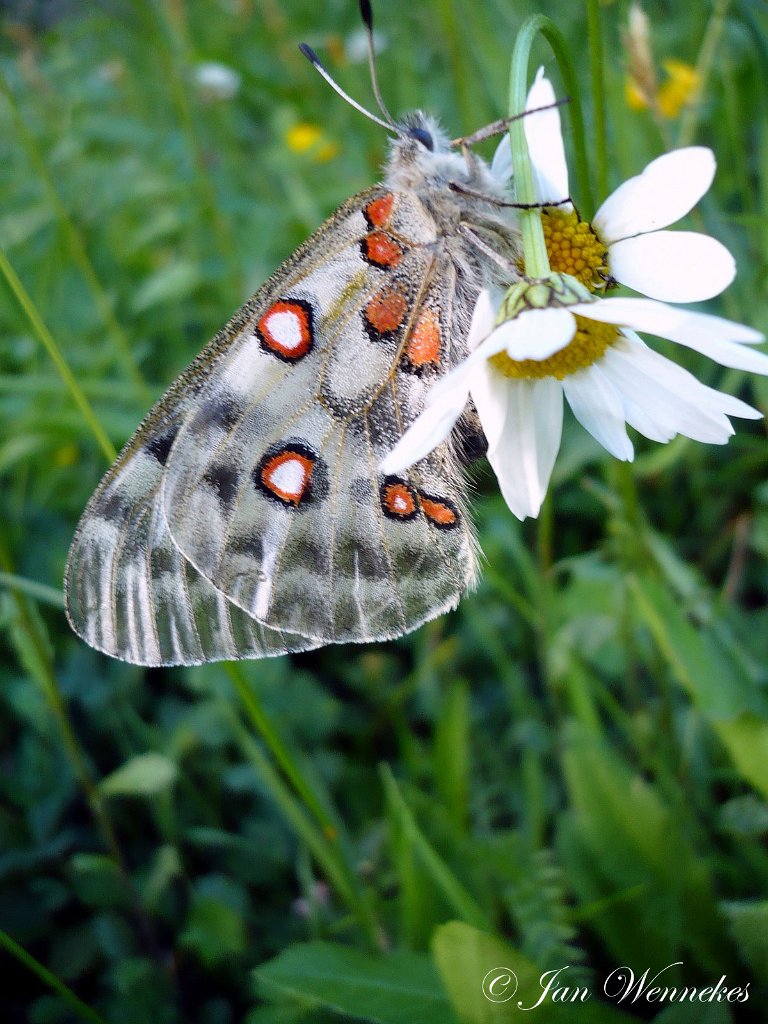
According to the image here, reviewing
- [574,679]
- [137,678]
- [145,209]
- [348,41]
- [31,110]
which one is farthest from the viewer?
[31,110]

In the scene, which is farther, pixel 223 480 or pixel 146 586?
pixel 146 586

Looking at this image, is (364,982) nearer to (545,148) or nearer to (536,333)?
(536,333)

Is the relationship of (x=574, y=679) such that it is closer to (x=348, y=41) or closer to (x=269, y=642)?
(x=269, y=642)

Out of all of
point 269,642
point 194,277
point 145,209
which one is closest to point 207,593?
point 269,642

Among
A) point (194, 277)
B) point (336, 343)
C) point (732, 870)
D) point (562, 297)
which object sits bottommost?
point (732, 870)

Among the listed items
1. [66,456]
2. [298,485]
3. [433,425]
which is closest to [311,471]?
[298,485]

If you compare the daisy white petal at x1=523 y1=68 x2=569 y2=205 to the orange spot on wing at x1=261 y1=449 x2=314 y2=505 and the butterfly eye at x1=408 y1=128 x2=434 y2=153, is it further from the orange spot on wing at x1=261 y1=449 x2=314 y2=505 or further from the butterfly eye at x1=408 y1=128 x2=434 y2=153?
the orange spot on wing at x1=261 y1=449 x2=314 y2=505

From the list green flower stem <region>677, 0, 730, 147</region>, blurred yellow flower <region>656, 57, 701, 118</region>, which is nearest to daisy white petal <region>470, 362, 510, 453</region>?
green flower stem <region>677, 0, 730, 147</region>
